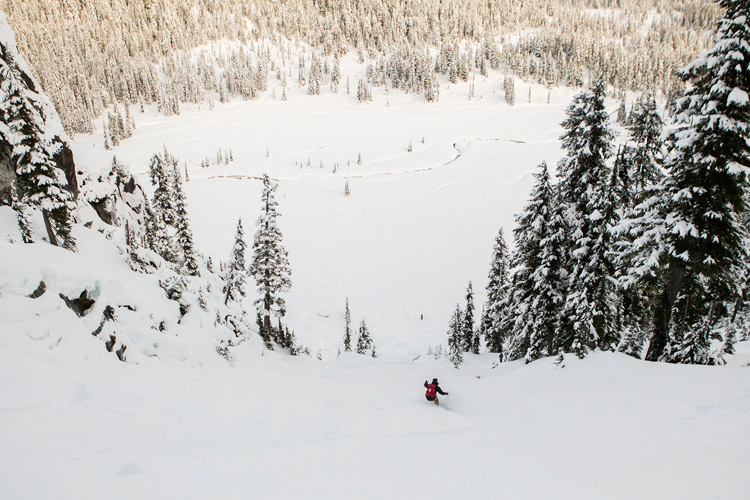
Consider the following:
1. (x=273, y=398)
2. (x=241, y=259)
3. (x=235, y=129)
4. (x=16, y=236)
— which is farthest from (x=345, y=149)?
(x=273, y=398)

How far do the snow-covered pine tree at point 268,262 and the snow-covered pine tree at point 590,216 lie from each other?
57.6 feet

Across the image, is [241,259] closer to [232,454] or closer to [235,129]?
[232,454]

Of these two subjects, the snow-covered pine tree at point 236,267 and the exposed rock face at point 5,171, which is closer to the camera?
the exposed rock face at point 5,171

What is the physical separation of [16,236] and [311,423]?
18.4 meters

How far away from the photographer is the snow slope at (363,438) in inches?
254

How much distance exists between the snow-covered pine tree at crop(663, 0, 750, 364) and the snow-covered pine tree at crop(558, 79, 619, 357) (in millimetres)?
2888

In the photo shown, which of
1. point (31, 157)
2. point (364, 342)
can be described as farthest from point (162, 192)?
point (364, 342)

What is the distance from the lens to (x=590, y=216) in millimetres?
16297

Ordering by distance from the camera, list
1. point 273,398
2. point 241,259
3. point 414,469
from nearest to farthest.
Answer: point 414,469
point 273,398
point 241,259

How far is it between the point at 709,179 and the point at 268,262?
77.3 feet

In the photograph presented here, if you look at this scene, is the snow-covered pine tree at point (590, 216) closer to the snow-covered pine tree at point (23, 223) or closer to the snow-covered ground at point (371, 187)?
the snow-covered ground at point (371, 187)

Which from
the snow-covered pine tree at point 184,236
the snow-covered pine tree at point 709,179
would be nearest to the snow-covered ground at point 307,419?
the snow-covered pine tree at point 709,179

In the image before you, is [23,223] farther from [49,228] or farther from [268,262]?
[268,262]

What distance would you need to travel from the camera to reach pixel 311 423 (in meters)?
10.2
